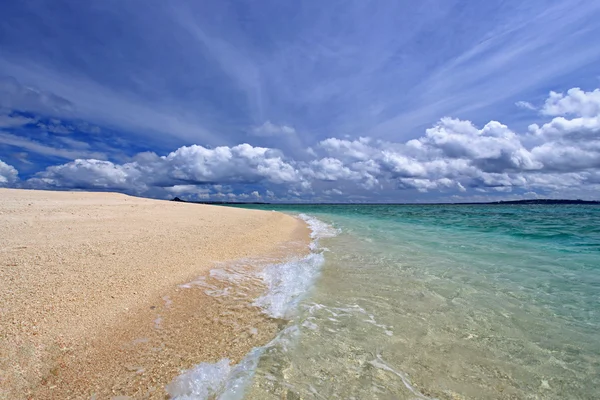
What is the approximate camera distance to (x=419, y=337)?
15.7 feet

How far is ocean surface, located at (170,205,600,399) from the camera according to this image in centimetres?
351

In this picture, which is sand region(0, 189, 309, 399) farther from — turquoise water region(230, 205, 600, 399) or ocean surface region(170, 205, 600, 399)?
turquoise water region(230, 205, 600, 399)

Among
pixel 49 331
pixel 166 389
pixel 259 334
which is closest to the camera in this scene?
pixel 166 389

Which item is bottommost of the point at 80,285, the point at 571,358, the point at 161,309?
the point at 571,358

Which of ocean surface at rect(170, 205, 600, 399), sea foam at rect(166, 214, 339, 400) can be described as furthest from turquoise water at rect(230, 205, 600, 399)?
sea foam at rect(166, 214, 339, 400)

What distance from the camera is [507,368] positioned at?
403cm

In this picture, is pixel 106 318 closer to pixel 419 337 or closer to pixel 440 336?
pixel 419 337

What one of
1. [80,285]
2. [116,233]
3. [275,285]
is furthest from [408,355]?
[116,233]

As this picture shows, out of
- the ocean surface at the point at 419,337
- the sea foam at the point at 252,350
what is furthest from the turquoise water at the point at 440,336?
the sea foam at the point at 252,350

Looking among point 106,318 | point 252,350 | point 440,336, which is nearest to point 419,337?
point 440,336

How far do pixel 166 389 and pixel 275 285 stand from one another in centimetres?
419

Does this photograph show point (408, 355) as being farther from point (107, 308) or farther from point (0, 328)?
point (0, 328)

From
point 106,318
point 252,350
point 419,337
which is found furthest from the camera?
point 419,337

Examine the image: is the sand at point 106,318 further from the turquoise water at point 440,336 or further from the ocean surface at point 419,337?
the turquoise water at point 440,336
